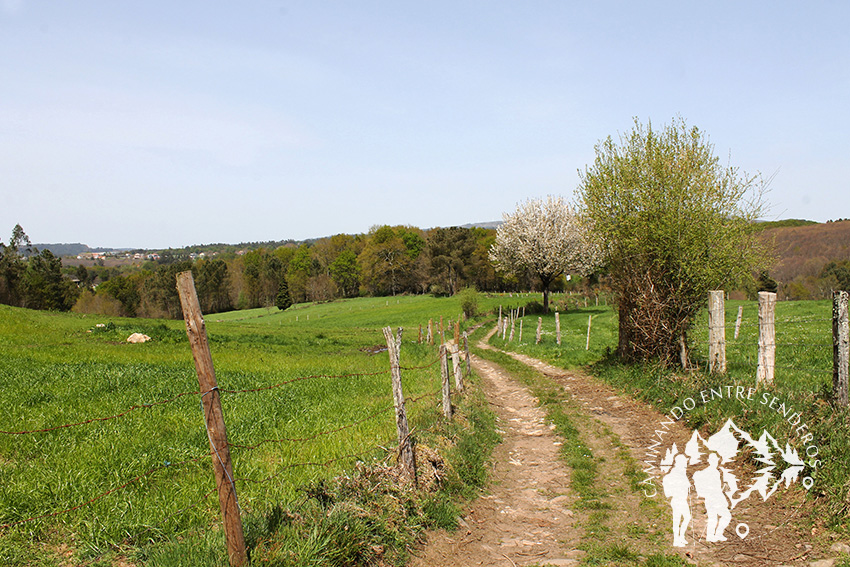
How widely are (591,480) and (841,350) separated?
173 inches

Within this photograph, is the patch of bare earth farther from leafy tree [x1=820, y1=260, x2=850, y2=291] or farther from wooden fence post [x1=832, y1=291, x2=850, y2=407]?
leafy tree [x1=820, y1=260, x2=850, y2=291]

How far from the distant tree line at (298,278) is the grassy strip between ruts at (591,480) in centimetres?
7064

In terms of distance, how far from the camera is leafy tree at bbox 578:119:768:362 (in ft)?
42.9

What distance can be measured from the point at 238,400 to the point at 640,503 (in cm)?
763

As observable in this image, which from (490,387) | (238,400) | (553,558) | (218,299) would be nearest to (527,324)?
(490,387)

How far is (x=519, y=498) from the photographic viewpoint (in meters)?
7.26

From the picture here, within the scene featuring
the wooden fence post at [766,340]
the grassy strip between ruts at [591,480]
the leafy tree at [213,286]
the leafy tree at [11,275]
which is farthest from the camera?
the leafy tree at [213,286]

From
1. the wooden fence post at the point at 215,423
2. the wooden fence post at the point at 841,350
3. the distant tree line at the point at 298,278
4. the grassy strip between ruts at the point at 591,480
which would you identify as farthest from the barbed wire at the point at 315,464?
the distant tree line at the point at 298,278

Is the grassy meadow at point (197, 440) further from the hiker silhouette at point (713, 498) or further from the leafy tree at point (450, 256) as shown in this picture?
the leafy tree at point (450, 256)

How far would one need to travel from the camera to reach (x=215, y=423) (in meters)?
4.21

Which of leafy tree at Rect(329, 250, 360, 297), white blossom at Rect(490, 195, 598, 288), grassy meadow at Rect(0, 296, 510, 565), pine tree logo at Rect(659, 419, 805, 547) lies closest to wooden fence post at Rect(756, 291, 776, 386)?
pine tree logo at Rect(659, 419, 805, 547)

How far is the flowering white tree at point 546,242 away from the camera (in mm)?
43594

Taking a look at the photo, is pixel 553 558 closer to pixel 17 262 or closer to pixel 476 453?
pixel 476 453

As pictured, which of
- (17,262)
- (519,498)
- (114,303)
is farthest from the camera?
(114,303)
